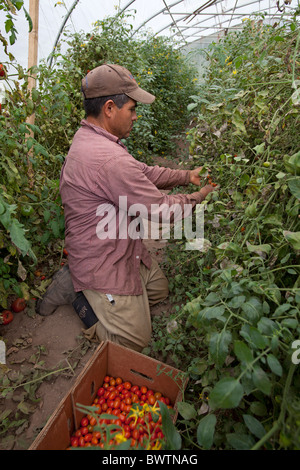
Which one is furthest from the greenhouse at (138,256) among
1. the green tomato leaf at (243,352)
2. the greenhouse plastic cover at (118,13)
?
the greenhouse plastic cover at (118,13)

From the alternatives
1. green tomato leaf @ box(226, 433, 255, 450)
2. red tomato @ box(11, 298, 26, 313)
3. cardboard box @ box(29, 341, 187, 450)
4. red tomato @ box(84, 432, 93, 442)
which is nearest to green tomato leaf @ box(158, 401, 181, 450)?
green tomato leaf @ box(226, 433, 255, 450)

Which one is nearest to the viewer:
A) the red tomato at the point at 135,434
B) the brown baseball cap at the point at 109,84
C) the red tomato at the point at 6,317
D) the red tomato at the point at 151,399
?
the red tomato at the point at 135,434

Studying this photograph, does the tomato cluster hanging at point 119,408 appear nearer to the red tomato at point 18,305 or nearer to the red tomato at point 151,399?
the red tomato at point 151,399

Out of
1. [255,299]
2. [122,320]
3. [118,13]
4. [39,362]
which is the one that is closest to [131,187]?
[122,320]

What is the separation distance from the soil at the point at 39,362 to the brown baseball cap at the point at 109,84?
1.44m

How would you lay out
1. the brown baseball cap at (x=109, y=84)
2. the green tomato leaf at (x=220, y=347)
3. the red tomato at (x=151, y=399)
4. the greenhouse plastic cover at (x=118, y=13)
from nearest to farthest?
the green tomato leaf at (x=220, y=347) → the red tomato at (x=151, y=399) → the brown baseball cap at (x=109, y=84) → the greenhouse plastic cover at (x=118, y=13)

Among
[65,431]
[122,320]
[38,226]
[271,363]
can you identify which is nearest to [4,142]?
[38,226]

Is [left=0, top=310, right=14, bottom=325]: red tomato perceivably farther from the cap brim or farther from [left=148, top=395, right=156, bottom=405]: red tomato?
the cap brim

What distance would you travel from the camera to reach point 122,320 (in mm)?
1770

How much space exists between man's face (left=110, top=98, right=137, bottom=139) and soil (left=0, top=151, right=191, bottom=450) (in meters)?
1.25

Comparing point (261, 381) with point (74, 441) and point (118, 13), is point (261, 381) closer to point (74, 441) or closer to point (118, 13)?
point (74, 441)

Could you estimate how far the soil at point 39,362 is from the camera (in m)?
1.46

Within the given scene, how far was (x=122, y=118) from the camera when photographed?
178 cm

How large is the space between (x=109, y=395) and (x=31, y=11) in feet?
7.98
